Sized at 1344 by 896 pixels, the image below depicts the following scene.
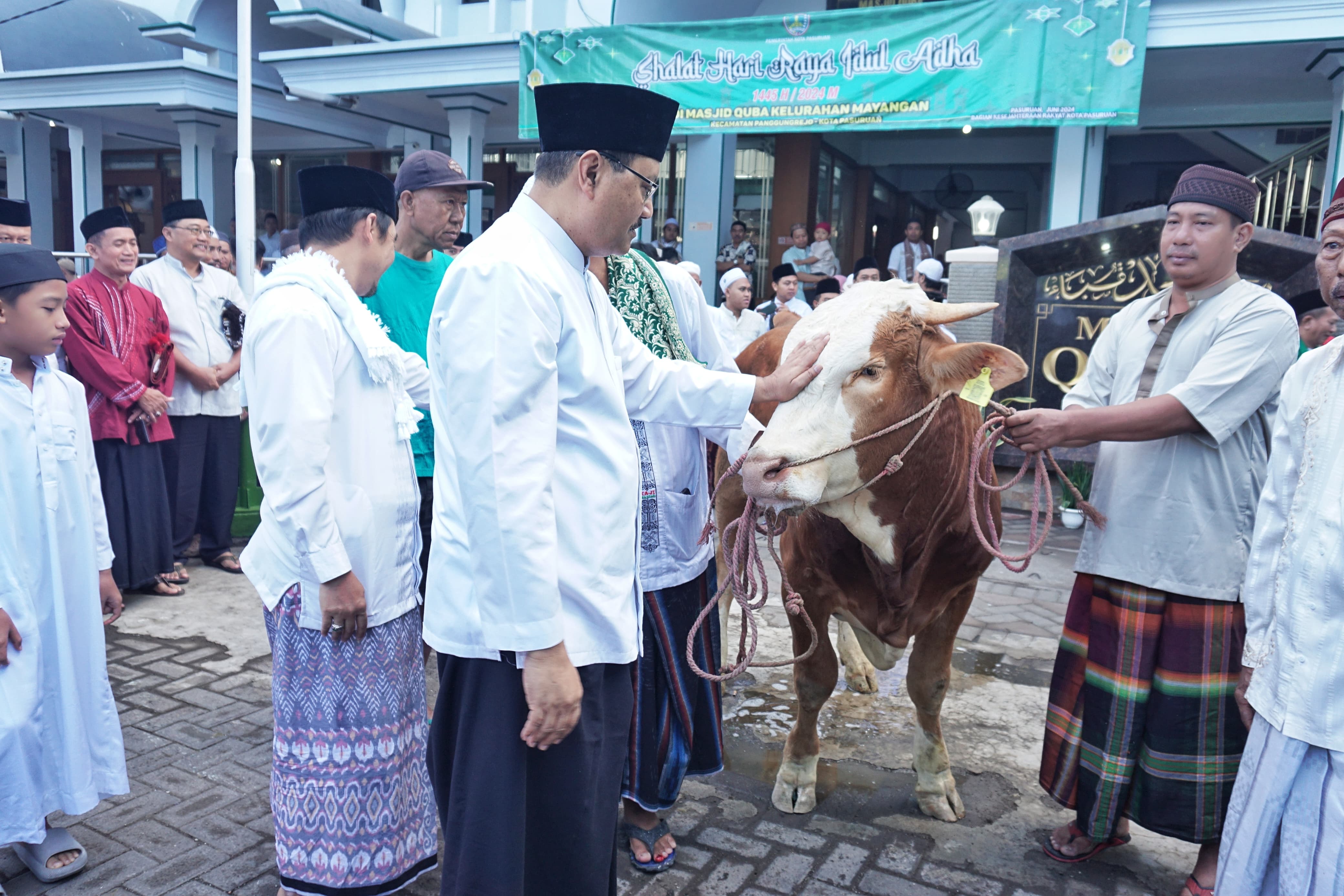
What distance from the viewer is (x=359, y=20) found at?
1269 cm

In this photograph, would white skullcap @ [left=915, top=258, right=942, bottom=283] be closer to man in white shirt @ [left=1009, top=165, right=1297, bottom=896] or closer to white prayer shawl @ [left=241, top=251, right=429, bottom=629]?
man in white shirt @ [left=1009, top=165, right=1297, bottom=896]

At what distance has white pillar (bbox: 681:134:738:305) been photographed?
495 inches

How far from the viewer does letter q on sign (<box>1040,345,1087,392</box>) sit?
334 inches

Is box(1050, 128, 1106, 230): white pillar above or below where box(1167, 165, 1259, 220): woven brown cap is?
above

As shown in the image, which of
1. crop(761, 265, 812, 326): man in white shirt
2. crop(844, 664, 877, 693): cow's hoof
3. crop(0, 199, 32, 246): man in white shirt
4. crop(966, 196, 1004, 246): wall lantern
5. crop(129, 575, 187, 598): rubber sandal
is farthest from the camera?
crop(966, 196, 1004, 246): wall lantern

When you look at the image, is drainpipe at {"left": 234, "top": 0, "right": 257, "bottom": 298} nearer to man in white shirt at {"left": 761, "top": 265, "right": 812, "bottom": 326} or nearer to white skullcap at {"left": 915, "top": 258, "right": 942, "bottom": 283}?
man in white shirt at {"left": 761, "top": 265, "right": 812, "bottom": 326}

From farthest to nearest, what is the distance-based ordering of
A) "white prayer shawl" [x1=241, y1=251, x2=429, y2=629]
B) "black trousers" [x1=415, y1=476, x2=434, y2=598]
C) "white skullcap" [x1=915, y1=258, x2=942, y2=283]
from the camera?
"white skullcap" [x1=915, y1=258, x2=942, y2=283]
"black trousers" [x1=415, y1=476, x2=434, y2=598]
"white prayer shawl" [x1=241, y1=251, x2=429, y2=629]

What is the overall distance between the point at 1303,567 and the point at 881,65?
27.3 ft

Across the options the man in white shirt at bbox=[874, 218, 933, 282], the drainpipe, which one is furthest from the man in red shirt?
the man in white shirt at bbox=[874, 218, 933, 282]

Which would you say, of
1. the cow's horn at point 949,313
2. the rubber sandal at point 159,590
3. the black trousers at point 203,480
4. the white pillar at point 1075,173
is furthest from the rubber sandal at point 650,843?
the white pillar at point 1075,173

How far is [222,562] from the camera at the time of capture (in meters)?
6.16

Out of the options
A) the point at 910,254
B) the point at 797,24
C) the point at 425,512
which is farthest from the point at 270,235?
the point at 425,512

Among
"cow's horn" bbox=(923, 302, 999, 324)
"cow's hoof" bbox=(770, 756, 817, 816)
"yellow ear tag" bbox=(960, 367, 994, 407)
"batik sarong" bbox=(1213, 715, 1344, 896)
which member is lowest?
"cow's hoof" bbox=(770, 756, 817, 816)

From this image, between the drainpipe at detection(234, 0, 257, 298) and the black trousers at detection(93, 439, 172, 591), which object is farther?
the drainpipe at detection(234, 0, 257, 298)
